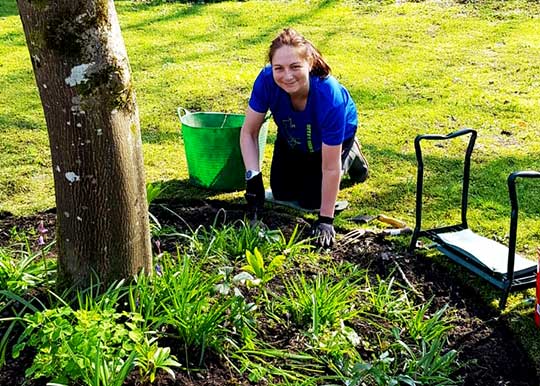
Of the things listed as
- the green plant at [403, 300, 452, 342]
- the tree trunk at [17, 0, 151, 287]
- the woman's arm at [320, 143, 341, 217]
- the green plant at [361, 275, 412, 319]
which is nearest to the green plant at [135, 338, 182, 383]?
the tree trunk at [17, 0, 151, 287]

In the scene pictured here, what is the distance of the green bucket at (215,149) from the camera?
4.26 metres

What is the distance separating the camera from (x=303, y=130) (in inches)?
159

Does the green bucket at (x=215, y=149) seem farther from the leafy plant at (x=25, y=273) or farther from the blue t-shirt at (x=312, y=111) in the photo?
the leafy plant at (x=25, y=273)

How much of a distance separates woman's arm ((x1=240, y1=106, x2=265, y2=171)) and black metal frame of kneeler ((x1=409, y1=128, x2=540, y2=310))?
983 millimetres

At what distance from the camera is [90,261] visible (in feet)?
9.00

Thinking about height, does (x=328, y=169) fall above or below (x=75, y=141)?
below

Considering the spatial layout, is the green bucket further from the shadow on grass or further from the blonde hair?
the shadow on grass

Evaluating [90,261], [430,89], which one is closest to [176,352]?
[90,261]

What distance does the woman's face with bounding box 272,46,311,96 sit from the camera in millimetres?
3584

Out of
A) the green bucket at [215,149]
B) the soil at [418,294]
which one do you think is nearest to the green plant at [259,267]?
the soil at [418,294]

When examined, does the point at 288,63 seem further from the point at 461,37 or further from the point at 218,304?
the point at 461,37

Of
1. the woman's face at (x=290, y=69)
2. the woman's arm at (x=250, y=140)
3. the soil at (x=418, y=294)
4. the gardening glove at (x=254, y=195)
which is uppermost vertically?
the woman's face at (x=290, y=69)

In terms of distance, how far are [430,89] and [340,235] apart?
2676 mm

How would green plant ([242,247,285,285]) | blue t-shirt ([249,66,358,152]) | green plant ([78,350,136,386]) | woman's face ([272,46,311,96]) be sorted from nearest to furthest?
green plant ([78,350,136,386]) < green plant ([242,247,285,285]) < woman's face ([272,46,311,96]) < blue t-shirt ([249,66,358,152])
